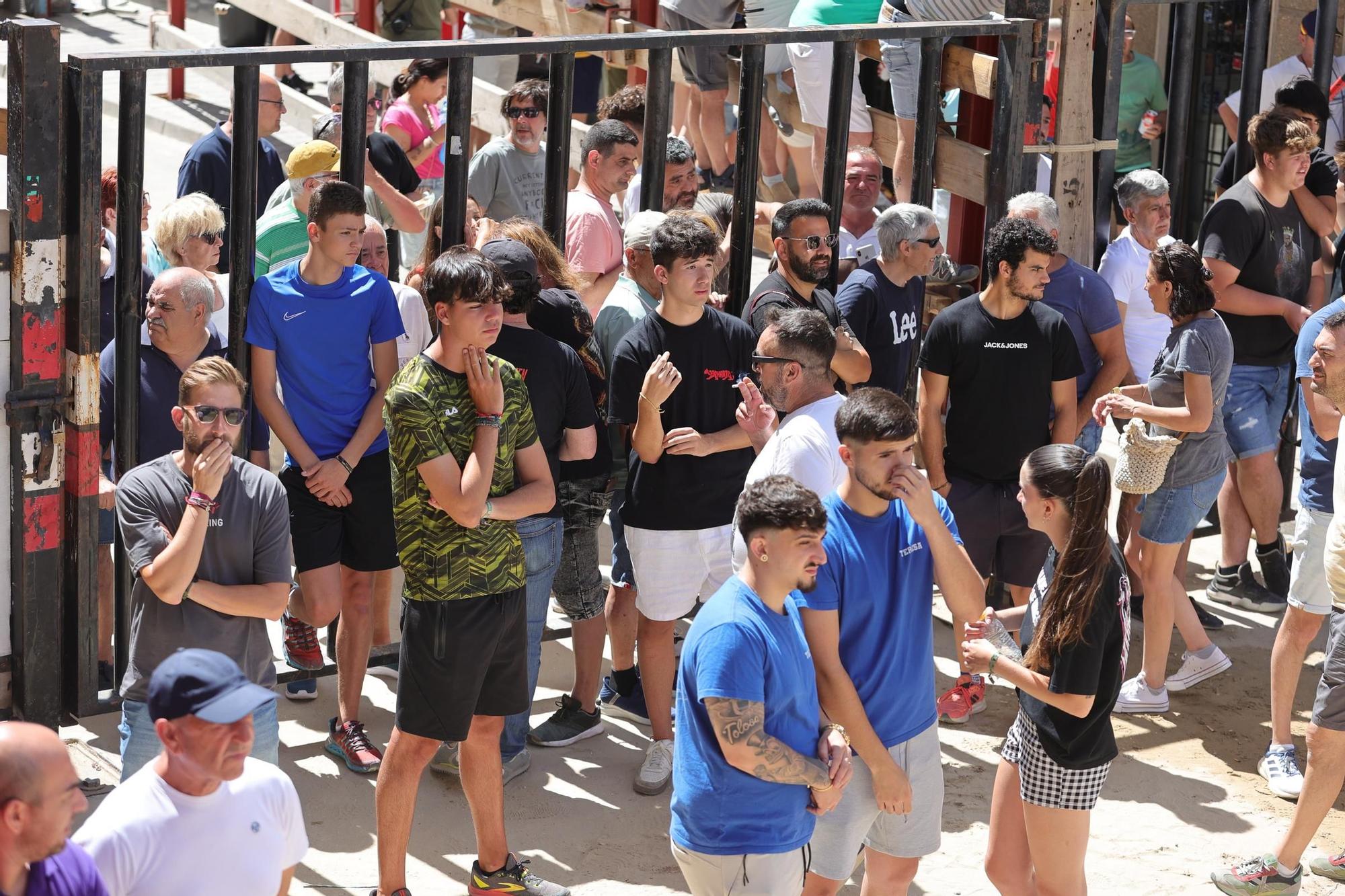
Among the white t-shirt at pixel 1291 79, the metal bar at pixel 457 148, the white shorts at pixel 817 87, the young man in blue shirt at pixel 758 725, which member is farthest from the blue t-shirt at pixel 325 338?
the white t-shirt at pixel 1291 79

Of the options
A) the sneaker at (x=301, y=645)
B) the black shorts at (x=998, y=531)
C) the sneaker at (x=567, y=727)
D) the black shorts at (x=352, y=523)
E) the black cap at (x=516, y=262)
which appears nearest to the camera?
the black cap at (x=516, y=262)

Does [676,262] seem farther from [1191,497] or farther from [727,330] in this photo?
[1191,497]

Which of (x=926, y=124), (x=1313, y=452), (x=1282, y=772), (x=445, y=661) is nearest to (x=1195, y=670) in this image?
(x=1282, y=772)

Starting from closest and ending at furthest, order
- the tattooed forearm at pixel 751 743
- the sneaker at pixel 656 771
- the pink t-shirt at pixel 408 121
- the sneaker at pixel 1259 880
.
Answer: the tattooed forearm at pixel 751 743 < the sneaker at pixel 1259 880 < the sneaker at pixel 656 771 < the pink t-shirt at pixel 408 121

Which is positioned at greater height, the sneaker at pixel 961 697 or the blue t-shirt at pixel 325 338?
the blue t-shirt at pixel 325 338

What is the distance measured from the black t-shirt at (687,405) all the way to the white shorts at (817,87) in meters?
3.19

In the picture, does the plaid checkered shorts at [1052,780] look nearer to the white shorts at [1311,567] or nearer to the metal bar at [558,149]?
the white shorts at [1311,567]

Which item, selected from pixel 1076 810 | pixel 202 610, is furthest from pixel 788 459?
pixel 202 610

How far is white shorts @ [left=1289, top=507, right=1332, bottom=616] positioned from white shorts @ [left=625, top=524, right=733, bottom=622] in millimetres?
2090

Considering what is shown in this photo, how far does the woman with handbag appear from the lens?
6211mm

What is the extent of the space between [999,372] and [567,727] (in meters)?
2.14

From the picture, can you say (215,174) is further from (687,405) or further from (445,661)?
(445,661)

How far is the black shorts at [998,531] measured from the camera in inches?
251

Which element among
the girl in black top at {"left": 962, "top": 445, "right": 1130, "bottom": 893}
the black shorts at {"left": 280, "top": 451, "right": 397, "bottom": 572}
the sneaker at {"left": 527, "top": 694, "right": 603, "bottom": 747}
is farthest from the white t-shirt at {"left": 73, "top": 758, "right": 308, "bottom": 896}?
the sneaker at {"left": 527, "top": 694, "right": 603, "bottom": 747}
